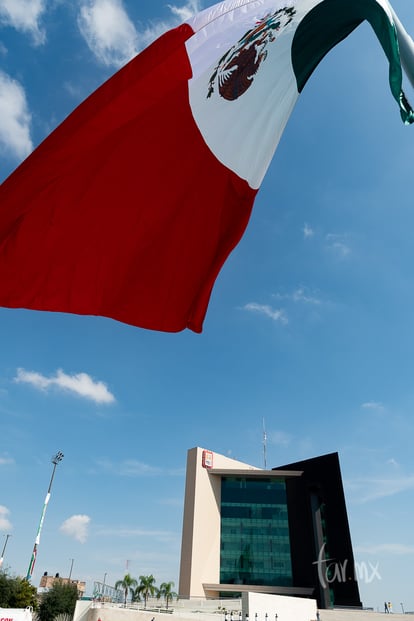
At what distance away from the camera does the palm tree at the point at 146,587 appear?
211 feet

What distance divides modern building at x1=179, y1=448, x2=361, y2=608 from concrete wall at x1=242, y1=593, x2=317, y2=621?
17381 mm

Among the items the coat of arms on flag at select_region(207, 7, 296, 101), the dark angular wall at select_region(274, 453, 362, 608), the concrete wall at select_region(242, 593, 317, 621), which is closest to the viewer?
the coat of arms on flag at select_region(207, 7, 296, 101)

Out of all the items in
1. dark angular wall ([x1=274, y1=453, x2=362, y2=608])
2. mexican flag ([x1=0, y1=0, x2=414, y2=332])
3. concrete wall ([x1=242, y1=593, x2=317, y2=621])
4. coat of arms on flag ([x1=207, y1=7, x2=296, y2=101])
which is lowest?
concrete wall ([x1=242, y1=593, x2=317, y2=621])

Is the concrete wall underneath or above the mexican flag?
underneath

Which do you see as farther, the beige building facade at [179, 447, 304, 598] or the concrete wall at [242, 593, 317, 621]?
the beige building facade at [179, 447, 304, 598]

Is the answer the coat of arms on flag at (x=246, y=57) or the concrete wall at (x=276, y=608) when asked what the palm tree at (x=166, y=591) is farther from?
the coat of arms on flag at (x=246, y=57)

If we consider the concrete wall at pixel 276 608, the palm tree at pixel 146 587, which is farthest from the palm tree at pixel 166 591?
the concrete wall at pixel 276 608

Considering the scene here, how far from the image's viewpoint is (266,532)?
179 ft

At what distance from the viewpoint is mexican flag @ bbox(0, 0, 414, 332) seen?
462 centimetres

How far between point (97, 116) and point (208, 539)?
5429 centimetres

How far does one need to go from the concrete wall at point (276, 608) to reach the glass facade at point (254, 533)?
21.5 metres

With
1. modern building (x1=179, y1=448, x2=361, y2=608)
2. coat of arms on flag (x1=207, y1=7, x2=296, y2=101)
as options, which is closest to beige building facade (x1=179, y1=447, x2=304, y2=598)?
modern building (x1=179, y1=448, x2=361, y2=608)

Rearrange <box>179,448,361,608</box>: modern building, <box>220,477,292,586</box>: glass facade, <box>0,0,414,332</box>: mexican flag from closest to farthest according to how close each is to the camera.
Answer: <box>0,0,414,332</box>: mexican flag < <box>179,448,361,608</box>: modern building < <box>220,477,292,586</box>: glass facade

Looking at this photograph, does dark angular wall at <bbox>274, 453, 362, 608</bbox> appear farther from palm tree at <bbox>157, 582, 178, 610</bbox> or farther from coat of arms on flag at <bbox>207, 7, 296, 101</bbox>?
coat of arms on flag at <bbox>207, 7, 296, 101</bbox>
